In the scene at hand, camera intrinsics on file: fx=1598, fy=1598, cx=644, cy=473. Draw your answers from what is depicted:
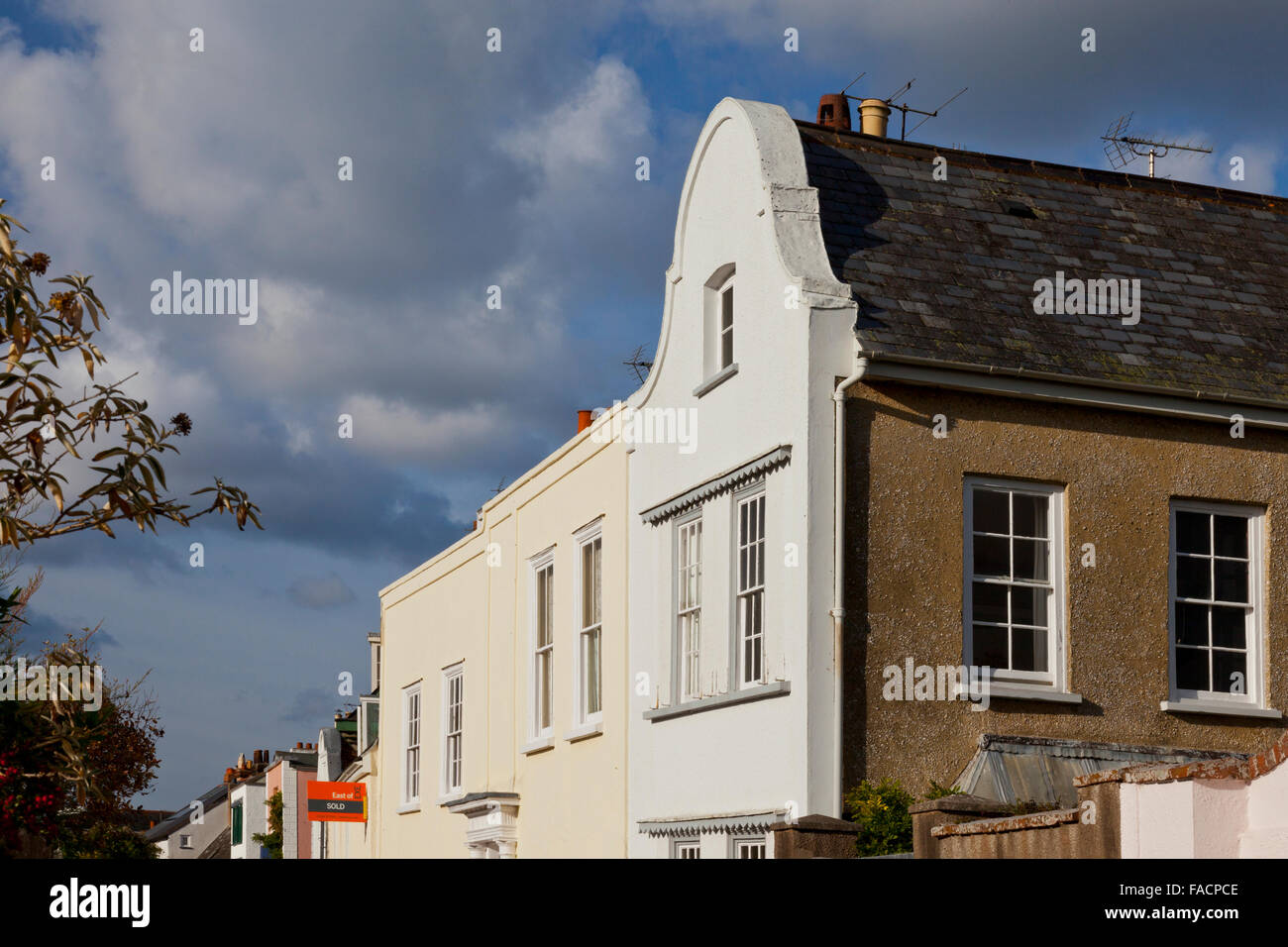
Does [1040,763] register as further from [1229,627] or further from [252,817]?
[252,817]

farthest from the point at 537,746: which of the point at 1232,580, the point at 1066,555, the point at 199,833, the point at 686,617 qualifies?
the point at 199,833

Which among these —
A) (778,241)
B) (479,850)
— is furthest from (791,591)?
(479,850)

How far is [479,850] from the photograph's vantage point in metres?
21.3

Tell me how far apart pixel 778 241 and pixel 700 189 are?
2.76m

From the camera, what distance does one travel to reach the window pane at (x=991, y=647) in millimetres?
13414

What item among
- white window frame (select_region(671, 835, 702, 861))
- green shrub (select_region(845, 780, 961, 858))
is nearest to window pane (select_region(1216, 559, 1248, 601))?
green shrub (select_region(845, 780, 961, 858))

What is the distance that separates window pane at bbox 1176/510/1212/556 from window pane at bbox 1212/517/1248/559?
0.33ft

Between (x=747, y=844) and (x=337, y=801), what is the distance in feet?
46.3

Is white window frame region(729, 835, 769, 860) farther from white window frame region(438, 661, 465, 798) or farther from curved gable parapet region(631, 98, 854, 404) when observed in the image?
white window frame region(438, 661, 465, 798)

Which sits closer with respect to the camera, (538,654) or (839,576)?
(839,576)

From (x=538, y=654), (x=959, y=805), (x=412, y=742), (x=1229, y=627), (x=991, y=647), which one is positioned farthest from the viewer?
(x=412, y=742)

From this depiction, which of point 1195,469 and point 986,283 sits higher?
point 986,283

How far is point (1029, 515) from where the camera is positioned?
13.8 m
